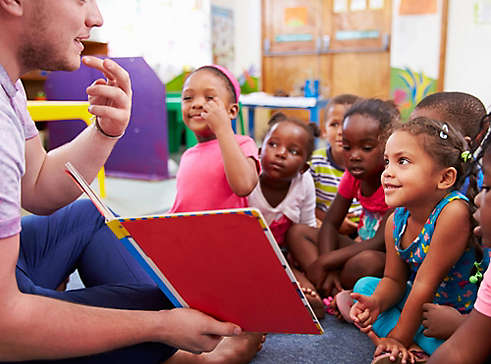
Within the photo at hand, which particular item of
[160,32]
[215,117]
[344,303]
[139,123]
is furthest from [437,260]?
[160,32]

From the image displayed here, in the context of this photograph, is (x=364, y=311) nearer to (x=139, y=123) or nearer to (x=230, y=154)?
(x=230, y=154)

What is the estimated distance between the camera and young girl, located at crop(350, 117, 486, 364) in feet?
2.94

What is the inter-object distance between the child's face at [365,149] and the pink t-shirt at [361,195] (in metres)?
0.07

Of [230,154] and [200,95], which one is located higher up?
[200,95]

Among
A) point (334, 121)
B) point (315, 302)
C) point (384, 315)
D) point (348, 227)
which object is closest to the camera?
point (384, 315)

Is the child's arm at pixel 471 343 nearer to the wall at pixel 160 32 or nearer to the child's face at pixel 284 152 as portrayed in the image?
the child's face at pixel 284 152

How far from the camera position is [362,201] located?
138cm

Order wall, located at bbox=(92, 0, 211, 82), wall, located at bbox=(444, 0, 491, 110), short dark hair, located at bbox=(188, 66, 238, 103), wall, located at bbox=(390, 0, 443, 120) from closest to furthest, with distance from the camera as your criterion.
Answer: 1. short dark hair, located at bbox=(188, 66, 238, 103)
2. wall, located at bbox=(92, 0, 211, 82)
3. wall, located at bbox=(444, 0, 491, 110)
4. wall, located at bbox=(390, 0, 443, 120)

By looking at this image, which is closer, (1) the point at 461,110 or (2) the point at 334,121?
(1) the point at 461,110

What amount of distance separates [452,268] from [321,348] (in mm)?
345

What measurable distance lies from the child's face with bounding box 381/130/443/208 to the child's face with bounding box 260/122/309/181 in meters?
0.60

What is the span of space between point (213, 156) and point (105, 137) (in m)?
0.51

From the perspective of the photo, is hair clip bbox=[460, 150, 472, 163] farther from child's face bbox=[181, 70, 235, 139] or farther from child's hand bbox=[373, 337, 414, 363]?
child's face bbox=[181, 70, 235, 139]

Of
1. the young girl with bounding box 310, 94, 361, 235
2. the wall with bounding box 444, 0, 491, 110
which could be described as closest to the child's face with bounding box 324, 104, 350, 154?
the young girl with bounding box 310, 94, 361, 235
